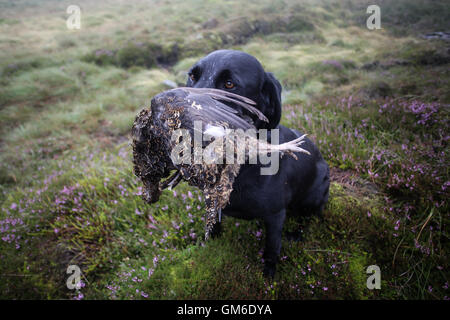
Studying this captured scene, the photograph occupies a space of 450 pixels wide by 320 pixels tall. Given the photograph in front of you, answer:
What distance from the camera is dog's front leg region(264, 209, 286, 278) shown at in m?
2.10

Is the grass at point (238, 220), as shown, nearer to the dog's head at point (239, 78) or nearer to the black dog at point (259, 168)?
the black dog at point (259, 168)

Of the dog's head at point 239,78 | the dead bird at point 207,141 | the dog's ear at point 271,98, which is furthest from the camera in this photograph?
the dog's ear at point 271,98

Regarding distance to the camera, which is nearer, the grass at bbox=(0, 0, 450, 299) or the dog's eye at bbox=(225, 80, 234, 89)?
the dog's eye at bbox=(225, 80, 234, 89)

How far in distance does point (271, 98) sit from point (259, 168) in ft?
2.15

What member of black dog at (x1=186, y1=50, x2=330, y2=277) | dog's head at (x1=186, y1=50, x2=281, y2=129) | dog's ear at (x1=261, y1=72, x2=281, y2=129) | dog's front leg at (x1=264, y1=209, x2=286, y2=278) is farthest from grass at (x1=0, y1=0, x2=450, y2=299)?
dog's head at (x1=186, y1=50, x2=281, y2=129)

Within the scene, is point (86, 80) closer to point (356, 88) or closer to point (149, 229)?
point (149, 229)

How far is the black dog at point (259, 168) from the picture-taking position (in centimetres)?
170

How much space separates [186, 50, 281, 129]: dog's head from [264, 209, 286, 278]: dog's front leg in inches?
35.7

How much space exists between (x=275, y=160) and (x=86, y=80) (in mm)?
10275

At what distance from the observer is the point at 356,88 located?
6.02 meters

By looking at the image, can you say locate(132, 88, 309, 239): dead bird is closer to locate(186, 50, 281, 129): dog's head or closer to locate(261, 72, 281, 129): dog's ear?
locate(186, 50, 281, 129): dog's head

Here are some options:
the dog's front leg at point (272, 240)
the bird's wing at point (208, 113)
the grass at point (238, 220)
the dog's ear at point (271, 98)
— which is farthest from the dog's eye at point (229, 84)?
the grass at point (238, 220)

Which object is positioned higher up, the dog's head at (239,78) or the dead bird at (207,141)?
the dog's head at (239,78)

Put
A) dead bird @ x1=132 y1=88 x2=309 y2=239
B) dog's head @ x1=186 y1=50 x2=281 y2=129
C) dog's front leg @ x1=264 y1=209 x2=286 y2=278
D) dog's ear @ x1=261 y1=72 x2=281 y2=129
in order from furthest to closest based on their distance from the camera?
dog's front leg @ x1=264 y1=209 x2=286 y2=278
dog's ear @ x1=261 y1=72 x2=281 y2=129
dog's head @ x1=186 y1=50 x2=281 y2=129
dead bird @ x1=132 y1=88 x2=309 y2=239
